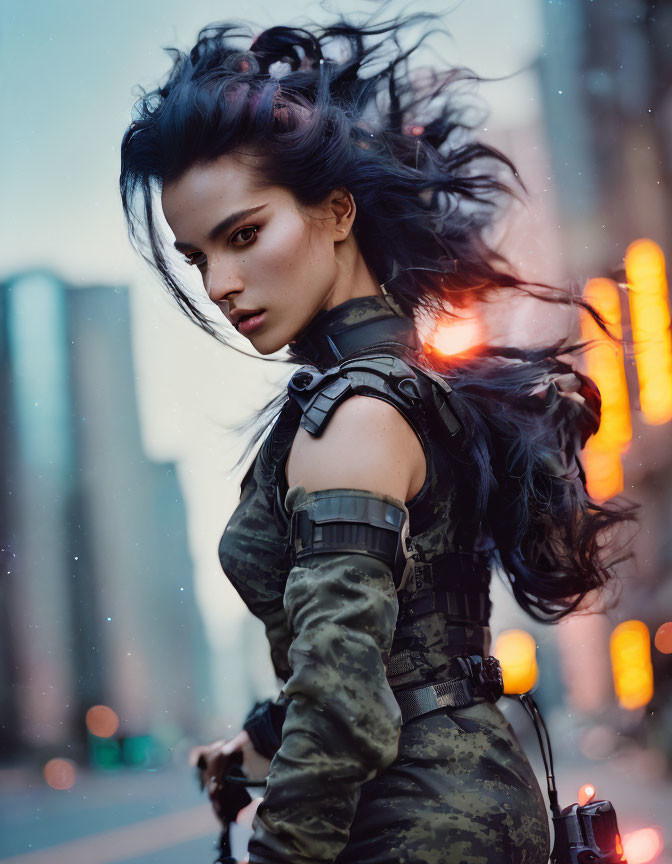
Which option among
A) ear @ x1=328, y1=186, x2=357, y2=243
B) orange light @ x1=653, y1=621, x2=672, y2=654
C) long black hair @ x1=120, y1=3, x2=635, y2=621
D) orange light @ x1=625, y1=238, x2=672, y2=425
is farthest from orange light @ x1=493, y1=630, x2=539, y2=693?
ear @ x1=328, y1=186, x2=357, y2=243

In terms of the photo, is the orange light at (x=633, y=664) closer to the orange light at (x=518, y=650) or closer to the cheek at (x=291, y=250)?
the orange light at (x=518, y=650)

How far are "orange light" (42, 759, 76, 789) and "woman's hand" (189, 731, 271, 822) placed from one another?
1.45 feet

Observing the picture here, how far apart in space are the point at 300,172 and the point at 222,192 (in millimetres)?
109

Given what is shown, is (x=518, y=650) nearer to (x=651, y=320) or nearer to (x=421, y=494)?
(x=651, y=320)

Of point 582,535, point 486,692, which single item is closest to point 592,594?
point 582,535

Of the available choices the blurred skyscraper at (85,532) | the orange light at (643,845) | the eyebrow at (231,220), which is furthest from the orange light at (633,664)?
the eyebrow at (231,220)

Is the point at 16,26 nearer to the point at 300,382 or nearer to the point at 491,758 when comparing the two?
the point at 300,382

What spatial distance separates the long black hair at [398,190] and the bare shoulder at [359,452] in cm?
15

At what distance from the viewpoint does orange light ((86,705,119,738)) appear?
183cm

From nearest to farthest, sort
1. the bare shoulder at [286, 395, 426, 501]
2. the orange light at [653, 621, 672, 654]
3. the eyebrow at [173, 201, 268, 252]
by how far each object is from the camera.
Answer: the bare shoulder at [286, 395, 426, 501] < the eyebrow at [173, 201, 268, 252] < the orange light at [653, 621, 672, 654]

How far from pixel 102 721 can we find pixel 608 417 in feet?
4.34

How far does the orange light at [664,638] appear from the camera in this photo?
2541 millimetres

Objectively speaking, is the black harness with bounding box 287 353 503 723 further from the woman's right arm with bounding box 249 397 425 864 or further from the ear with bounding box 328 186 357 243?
the ear with bounding box 328 186 357 243

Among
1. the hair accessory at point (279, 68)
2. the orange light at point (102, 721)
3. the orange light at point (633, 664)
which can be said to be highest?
the hair accessory at point (279, 68)
